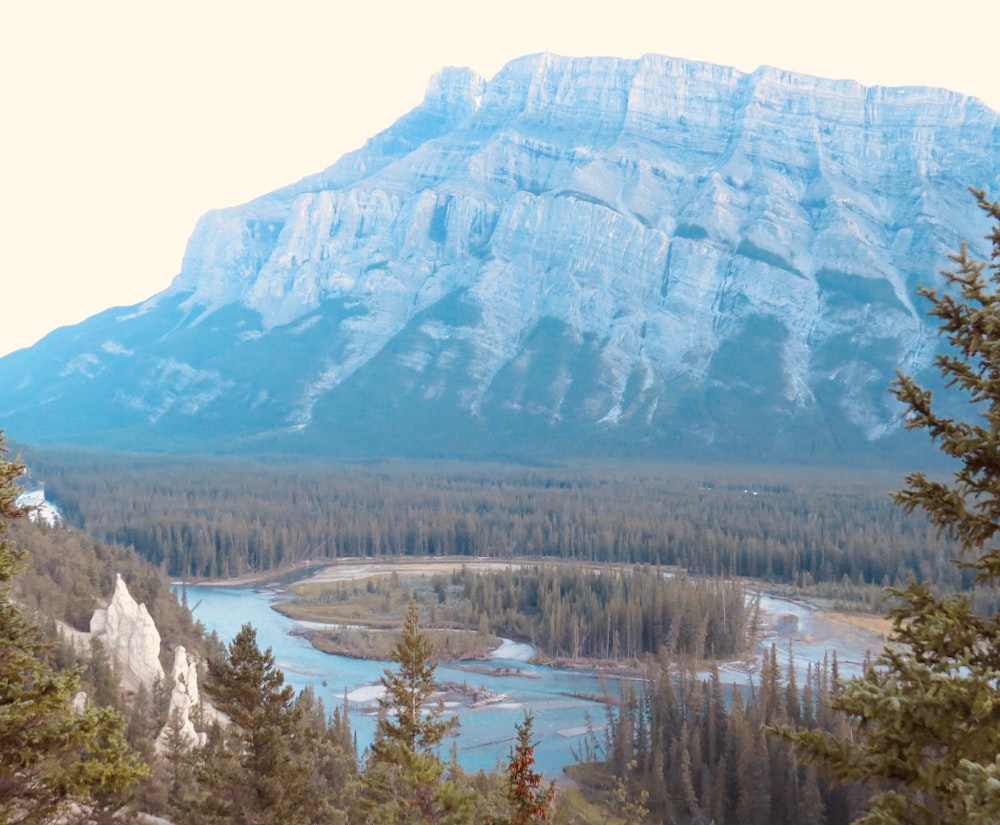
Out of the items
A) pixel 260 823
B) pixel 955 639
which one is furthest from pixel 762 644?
pixel 955 639

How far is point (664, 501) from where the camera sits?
7352 inches

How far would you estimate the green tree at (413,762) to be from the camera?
617 inches

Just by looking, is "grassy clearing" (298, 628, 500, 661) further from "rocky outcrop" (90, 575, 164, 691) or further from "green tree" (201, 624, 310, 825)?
"green tree" (201, 624, 310, 825)

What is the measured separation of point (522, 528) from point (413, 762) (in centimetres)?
15055

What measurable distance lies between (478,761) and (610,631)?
39.3 metres

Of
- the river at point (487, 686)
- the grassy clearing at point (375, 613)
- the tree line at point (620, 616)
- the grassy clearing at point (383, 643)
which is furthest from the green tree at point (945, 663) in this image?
the grassy clearing at point (383, 643)

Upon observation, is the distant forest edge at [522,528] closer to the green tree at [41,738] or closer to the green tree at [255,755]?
the green tree at [255,755]


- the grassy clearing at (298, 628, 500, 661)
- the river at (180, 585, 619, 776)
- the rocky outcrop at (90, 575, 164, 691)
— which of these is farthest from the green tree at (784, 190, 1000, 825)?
the grassy clearing at (298, 628, 500, 661)

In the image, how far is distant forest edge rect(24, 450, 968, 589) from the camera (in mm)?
140000

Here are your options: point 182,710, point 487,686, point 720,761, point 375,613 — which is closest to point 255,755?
point 182,710

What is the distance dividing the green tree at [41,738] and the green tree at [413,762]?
4.80m

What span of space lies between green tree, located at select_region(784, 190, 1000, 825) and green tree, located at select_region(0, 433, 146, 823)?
8.67m

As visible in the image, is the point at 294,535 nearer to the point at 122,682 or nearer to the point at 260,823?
the point at 122,682

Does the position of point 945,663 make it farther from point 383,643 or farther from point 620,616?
point 383,643
